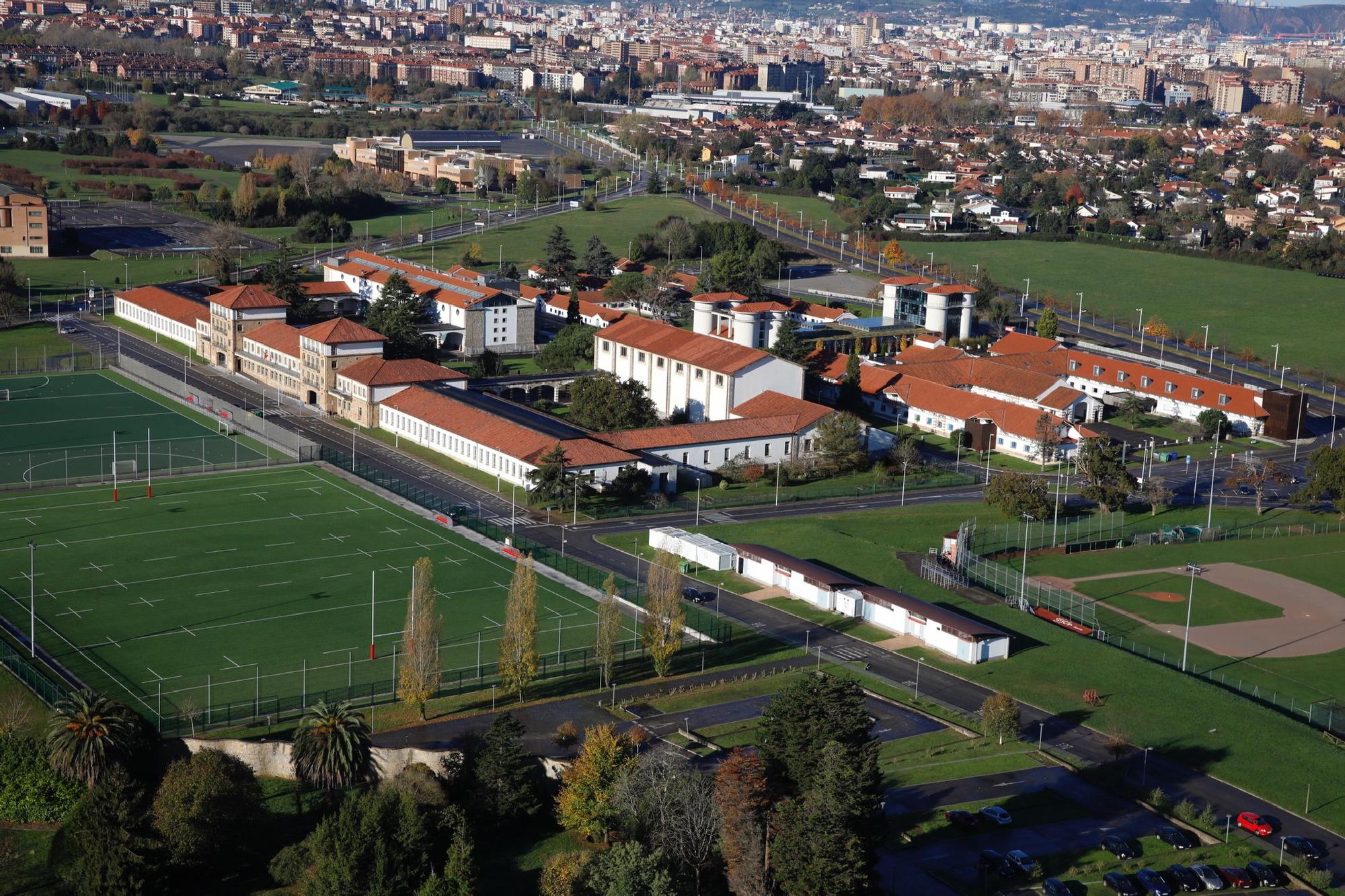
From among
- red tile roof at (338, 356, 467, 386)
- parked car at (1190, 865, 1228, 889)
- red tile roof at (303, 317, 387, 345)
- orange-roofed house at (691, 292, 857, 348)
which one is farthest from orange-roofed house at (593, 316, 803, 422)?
parked car at (1190, 865, 1228, 889)

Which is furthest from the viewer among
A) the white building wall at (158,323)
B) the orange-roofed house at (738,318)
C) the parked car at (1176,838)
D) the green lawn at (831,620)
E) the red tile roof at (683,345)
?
the white building wall at (158,323)

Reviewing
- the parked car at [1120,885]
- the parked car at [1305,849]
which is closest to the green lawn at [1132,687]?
the parked car at [1305,849]

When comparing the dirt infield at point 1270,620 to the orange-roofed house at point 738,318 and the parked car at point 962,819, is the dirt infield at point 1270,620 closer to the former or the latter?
the parked car at point 962,819

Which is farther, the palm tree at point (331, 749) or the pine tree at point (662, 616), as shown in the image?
the pine tree at point (662, 616)

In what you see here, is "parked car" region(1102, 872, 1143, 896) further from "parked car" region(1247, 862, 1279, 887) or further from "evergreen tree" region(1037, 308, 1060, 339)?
"evergreen tree" region(1037, 308, 1060, 339)

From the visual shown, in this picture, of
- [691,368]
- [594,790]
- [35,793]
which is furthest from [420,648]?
[691,368]

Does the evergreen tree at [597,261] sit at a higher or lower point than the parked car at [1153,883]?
higher
